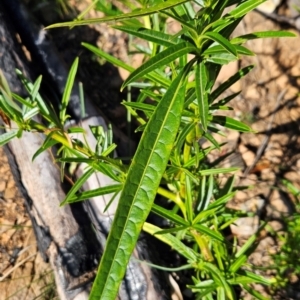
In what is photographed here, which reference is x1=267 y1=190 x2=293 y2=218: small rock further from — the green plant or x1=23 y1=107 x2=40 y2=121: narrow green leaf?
x1=23 y1=107 x2=40 y2=121: narrow green leaf

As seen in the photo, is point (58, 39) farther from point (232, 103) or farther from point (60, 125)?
point (60, 125)

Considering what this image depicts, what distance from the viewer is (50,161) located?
1948 millimetres

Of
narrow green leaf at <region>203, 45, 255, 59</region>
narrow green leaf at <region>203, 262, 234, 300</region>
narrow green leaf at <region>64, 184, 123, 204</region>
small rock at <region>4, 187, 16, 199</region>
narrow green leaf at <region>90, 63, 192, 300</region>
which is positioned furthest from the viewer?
small rock at <region>4, 187, 16, 199</region>

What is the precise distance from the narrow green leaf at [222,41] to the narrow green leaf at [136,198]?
0.17 m

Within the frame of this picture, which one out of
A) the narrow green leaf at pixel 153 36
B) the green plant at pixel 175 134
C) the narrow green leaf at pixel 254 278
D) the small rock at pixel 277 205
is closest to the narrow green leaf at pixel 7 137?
the green plant at pixel 175 134

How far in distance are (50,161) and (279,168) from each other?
1094 mm

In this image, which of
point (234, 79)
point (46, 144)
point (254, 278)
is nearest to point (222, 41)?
point (234, 79)

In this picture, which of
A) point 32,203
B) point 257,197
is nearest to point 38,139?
point 32,203

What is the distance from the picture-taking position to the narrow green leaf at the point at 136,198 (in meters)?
0.93

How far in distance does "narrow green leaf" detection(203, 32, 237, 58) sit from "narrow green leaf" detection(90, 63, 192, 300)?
170mm

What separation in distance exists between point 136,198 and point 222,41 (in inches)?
14.1

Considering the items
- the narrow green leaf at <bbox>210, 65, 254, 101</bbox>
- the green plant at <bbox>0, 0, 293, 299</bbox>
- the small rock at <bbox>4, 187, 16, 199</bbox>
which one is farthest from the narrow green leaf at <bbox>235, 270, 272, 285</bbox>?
the small rock at <bbox>4, 187, 16, 199</bbox>

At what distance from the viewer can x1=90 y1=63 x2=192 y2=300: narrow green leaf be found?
0.93 meters

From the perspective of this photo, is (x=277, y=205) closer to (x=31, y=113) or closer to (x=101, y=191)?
(x=101, y=191)
